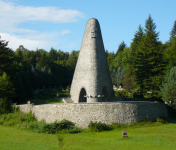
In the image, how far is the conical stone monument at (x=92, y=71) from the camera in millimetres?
26406

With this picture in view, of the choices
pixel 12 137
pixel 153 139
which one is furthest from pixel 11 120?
pixel 153 139

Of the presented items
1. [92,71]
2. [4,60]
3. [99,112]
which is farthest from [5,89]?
[99,112]

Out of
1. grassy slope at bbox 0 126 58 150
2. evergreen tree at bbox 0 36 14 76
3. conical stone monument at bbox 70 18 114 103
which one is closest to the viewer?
grassy slope at bbox 0 126 58 150

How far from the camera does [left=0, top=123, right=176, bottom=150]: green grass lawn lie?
1369 centimetres

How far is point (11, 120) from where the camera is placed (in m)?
22.1

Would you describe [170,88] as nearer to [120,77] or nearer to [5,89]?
[5,89]

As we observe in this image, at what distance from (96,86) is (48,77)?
112 ft

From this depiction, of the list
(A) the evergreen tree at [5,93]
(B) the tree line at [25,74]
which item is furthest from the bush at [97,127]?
(B) the tree line at [25,74]

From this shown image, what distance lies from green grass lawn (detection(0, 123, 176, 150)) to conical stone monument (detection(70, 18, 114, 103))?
8.73 metres

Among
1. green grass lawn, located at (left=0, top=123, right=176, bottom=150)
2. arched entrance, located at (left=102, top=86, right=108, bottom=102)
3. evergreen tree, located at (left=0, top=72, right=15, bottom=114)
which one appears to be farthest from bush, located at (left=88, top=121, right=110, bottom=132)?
evergreen tree, located at (left=0, top=72, right=15, bottom=114)

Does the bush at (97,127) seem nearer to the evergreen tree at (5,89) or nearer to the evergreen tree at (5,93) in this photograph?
the evergreen tree at (5,93)

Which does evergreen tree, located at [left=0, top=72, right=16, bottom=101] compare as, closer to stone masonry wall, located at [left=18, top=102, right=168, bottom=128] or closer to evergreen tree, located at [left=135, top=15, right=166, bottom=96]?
stone masonry wall, located at [left=18, top=102, right=168, bottom=128]

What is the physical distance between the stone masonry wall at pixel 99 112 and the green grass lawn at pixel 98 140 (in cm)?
130

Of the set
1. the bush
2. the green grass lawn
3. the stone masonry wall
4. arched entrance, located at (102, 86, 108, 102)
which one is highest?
arched entrance, located at (102, 86, 108, 102)
